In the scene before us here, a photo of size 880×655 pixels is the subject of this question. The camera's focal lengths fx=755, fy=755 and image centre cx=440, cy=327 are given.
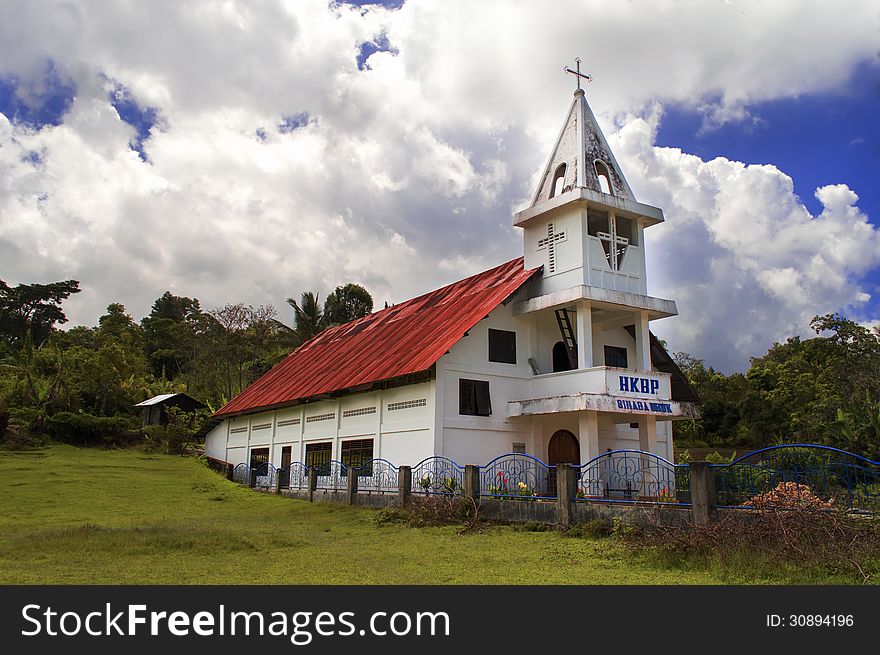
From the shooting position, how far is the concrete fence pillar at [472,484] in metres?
16.0

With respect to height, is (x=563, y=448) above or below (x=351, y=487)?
above

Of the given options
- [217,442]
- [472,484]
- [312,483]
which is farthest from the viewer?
[217,442]

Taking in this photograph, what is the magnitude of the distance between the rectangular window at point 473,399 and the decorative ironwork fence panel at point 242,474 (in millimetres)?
11514

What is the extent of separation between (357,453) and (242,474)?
8.12 m

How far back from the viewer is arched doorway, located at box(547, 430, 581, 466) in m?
21.3

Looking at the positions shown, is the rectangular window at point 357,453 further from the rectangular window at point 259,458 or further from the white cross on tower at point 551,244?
the white cross on tower at point 551,244

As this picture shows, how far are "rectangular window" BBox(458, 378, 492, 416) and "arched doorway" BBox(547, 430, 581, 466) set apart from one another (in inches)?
91.2

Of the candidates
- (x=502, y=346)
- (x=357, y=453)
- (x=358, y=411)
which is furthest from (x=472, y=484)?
(x=358, y=411)

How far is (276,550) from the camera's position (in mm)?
11734

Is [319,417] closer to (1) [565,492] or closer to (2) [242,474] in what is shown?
(2) [242,474]

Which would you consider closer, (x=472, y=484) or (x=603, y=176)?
(x=472, y=484)

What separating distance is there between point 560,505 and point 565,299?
7.09 meters

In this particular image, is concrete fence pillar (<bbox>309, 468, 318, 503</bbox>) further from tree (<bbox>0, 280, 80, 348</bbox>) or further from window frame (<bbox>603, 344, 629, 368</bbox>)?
tree (<bbox>0, 280, 80, 348</bbox>)

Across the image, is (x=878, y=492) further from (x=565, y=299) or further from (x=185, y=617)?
(x=565, y=299)
